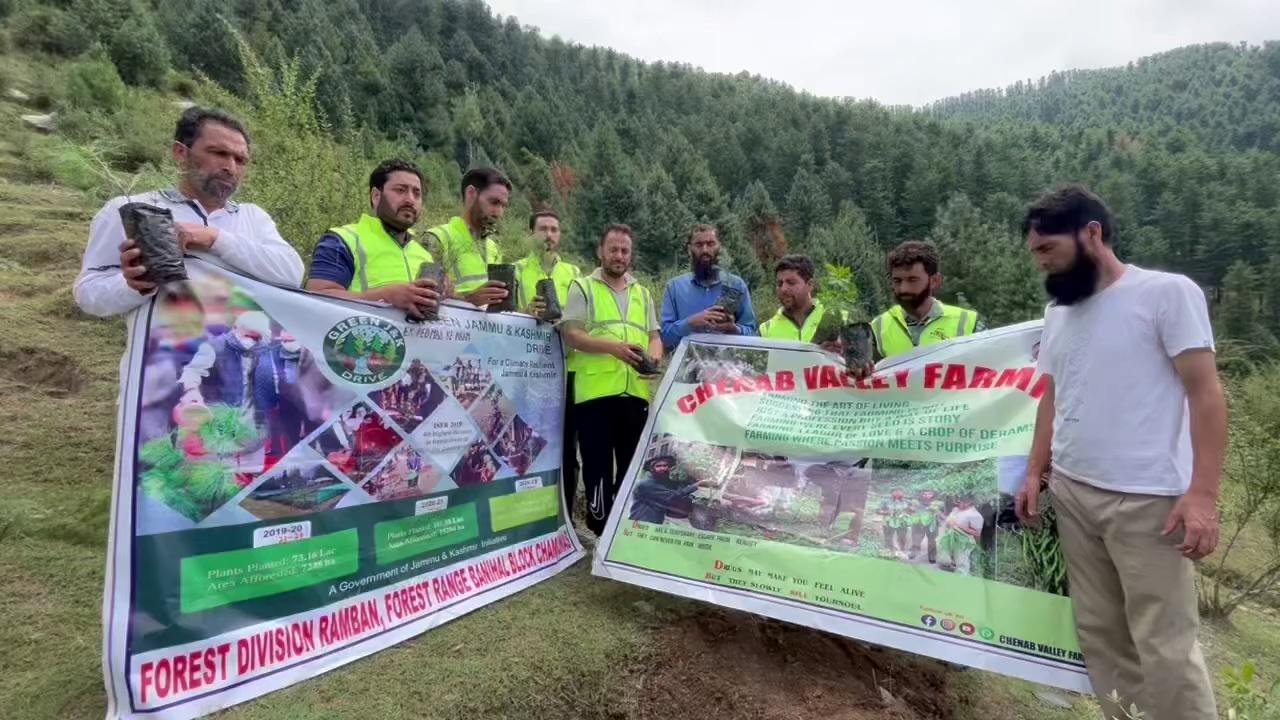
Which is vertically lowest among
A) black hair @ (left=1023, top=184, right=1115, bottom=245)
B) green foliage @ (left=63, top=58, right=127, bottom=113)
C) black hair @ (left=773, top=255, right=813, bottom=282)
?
black hair @ (left=1023, top=184, right=1115, bottom=245)

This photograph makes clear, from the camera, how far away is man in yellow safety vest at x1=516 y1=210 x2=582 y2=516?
3885 mm

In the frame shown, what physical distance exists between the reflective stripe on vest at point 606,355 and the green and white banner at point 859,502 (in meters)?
0.24

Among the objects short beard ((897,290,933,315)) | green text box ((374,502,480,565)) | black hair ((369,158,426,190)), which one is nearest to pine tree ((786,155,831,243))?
short beard ((897,290,933,315))

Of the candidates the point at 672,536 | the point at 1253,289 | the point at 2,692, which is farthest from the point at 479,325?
the point at 1253,289

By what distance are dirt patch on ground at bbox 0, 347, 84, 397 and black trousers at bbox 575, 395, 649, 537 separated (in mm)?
3895

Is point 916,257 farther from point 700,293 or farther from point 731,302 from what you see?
point 700,293

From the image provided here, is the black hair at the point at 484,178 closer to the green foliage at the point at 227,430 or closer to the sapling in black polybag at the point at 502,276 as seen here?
the sapling in black polybag at the point at 502,276

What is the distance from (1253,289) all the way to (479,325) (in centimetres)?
7370

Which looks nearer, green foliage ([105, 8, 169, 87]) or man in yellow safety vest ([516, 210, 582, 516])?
man in yellow safety vest ([516, 210, 582, 516])

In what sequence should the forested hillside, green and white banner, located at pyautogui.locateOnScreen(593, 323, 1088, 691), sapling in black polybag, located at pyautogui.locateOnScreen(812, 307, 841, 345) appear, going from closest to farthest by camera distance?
green and white banner, located at pyautogui.locateOnScreen(593, 323, 1088, 691), sapling in black polybag, located at pyautogui.locateOnScreen(812, 307, 841, 345), the forested hillside

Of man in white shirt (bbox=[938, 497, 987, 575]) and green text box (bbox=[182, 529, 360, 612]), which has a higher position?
green text box (bbox=[182, 529, 360, 612])

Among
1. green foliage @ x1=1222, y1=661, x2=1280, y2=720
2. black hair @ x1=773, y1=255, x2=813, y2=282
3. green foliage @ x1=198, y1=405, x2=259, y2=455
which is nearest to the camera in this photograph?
green foliage @ x1=1222, y1=661, x2=1280, y2=720

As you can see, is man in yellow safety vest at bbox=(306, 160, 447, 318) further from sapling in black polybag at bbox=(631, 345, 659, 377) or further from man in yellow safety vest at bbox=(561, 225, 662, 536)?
sapling in black polybag at bbox=(631, 345, 659, 377)

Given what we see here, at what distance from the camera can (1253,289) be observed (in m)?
52.9
